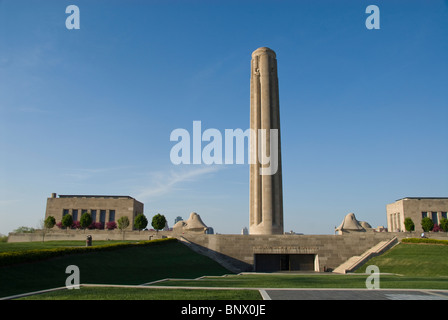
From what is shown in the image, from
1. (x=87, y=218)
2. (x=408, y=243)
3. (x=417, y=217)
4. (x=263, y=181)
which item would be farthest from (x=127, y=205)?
(x=417, y=217)

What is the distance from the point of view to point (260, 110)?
1994 inches

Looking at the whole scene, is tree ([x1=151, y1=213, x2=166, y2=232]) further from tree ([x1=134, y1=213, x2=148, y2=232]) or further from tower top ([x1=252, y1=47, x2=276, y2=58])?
tower top ([x1=252, y1=47, x2=276, y2=58])

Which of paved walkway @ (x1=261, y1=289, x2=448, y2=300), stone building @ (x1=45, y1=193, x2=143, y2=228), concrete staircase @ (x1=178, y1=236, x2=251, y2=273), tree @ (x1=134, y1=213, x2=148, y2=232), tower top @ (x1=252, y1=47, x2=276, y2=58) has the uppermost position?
tower top @ (x1=252, y1=47, x2=276, y2=58)

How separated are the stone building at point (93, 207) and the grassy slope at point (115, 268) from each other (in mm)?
28115

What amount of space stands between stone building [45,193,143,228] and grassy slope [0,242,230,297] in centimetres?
2812

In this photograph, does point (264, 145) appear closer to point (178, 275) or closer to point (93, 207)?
point (178, 275)

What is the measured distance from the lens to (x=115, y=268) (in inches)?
961

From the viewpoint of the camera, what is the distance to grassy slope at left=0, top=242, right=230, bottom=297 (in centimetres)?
1692

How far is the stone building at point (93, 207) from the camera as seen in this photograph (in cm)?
6444

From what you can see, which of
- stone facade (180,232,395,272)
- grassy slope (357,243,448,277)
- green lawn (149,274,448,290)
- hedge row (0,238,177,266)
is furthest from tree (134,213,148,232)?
green lawn (149,274,448,290)

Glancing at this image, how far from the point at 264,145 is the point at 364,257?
19.9m

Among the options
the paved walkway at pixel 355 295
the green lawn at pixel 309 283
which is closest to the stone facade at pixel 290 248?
the green lawn at pixel 309 283
